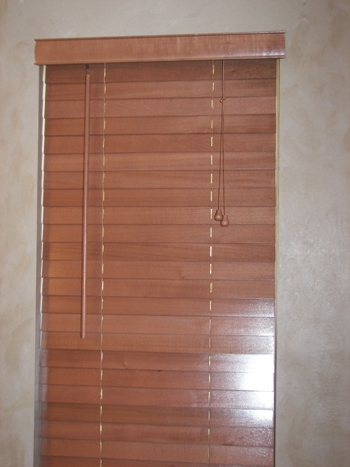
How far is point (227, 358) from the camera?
95.7 inches

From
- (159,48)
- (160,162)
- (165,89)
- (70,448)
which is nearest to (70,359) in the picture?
(70,448)

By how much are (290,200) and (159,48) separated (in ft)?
2.94

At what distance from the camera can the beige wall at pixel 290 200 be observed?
2.34 m

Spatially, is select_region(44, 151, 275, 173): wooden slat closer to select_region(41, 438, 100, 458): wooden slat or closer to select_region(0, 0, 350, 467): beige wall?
select_region(0, 0, 350, 467): beige wall

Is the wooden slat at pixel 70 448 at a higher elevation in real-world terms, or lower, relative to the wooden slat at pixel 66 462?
higher

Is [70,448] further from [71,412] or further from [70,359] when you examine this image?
[70,359]

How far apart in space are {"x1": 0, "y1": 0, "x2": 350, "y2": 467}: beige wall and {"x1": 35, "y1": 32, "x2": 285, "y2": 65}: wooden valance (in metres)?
0.04

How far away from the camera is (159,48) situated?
2430 mm

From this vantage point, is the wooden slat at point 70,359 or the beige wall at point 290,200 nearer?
the beige wall at point 290,200

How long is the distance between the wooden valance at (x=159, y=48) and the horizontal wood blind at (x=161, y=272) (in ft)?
0.27

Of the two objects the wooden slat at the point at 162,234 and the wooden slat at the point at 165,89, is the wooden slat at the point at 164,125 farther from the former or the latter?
the wooden slat at the point at 162,234

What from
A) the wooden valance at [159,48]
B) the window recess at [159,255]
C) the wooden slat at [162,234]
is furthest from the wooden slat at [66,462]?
the wooden valance at [159,48]

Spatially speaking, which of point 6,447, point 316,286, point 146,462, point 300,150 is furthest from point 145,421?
point 300,150

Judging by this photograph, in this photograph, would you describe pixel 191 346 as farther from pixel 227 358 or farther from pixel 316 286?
pixel 316 286
